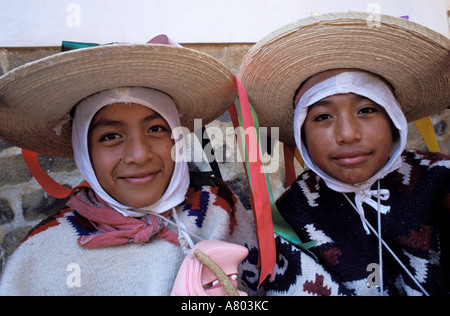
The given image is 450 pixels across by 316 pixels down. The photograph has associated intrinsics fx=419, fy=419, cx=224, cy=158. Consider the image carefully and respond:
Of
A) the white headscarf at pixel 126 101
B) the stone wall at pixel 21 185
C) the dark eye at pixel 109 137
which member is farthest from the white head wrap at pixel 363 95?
the stone wall at pixel 21 185

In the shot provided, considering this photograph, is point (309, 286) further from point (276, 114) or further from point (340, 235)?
point (276, 114)

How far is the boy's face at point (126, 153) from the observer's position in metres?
1.58

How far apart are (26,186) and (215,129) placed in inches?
43.5

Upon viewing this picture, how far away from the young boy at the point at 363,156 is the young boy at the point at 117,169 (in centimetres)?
28

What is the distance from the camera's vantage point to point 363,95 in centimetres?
158

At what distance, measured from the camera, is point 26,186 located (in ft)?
7.41

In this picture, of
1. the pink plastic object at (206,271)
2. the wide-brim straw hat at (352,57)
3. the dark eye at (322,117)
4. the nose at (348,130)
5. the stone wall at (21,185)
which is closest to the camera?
the pink plastic object at (206,271)

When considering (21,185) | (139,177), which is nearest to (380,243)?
(139,177)

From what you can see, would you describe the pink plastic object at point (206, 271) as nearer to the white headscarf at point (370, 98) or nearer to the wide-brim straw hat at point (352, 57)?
the white headscarf at point (370, 98)

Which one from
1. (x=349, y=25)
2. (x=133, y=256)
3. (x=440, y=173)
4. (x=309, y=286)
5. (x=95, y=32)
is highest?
(x=95, y=32)

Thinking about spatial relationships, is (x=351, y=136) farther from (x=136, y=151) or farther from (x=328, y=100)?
(x=136, y=151)
